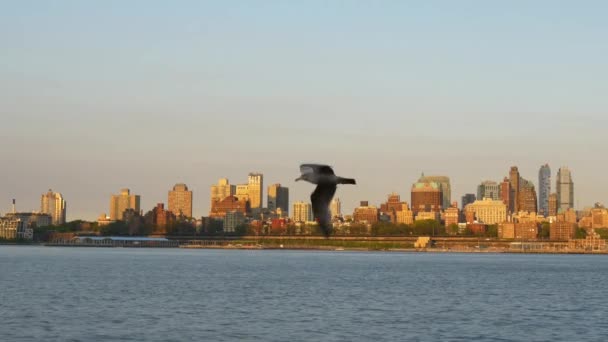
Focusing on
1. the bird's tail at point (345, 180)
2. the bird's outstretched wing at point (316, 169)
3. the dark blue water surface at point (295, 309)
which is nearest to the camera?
the bird's tail at point (345, 180)

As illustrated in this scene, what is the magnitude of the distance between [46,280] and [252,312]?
41.8 meters

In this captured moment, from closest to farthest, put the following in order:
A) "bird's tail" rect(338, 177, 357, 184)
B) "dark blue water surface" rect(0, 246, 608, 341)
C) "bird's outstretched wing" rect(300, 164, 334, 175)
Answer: "bird's tail" rect(338, 177, 357, 184), "bird's outstretched wing" rect(300, 164, 334, 175), "dark blue water surface" rect(0, 246, 608, 341)

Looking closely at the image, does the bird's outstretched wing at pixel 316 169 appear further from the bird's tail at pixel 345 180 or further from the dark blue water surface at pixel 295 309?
the dark blue water surface at pixel 295 309

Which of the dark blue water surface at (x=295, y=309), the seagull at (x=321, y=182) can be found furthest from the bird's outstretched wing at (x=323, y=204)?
the dark blue water surface at (x=295, y=309)

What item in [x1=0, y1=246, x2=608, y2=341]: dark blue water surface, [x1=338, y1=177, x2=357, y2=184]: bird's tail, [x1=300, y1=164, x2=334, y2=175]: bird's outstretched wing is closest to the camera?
[x1=338, y1=177, x2=357, y2=184]: bird's tail

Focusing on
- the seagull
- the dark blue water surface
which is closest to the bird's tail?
the seagull

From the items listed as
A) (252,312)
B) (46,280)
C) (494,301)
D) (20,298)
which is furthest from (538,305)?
(46,280)

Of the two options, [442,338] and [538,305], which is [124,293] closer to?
[538,305]

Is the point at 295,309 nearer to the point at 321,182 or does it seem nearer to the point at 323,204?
the point at 321,182

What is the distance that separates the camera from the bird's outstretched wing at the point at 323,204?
787 inches

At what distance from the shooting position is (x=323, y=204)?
20.5m

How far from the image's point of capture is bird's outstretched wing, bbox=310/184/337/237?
19984mm

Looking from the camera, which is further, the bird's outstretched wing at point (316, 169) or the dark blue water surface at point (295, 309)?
the dark blue water surface at point (295, 309)

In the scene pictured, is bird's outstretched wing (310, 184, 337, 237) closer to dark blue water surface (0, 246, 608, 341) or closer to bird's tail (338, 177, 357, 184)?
bird's tail (338, 177, 357, 184)
